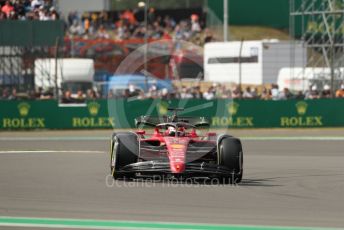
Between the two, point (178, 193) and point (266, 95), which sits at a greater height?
point (266, 95)

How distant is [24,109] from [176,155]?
1784cm

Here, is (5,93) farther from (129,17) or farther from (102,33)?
(129,17)

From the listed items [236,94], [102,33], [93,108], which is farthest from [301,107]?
[102,33]

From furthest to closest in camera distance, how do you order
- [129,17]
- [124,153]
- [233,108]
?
[129,17] → [233,108] → [124,153]

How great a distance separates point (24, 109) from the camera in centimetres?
3053

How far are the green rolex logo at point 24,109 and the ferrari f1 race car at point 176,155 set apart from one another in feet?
54.2

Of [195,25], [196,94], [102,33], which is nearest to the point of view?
[196,94]

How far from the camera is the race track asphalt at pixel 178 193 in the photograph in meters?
10.2

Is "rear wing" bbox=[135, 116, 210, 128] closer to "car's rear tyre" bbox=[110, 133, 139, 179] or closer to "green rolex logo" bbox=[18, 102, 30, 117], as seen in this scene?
"car's rear tyre" bbox=[110, 133, 139, 179]

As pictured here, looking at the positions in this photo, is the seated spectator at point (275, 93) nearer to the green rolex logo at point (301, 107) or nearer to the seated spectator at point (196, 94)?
the green rolex logo at point (301, 107)

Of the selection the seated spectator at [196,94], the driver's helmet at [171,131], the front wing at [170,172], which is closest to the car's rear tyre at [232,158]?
the front wing at [170,172]

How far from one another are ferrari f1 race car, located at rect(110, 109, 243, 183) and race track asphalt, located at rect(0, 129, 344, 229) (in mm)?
222

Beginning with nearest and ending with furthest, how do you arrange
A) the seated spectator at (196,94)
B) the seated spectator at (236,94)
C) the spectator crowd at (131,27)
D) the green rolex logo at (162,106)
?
the green rolex logo at (162,106) → the seated spectator at (236,94) → the seated spectator at (196,94) → the spectator crowd at (131,27)

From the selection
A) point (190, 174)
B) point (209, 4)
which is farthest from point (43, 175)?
point (209, 4)
